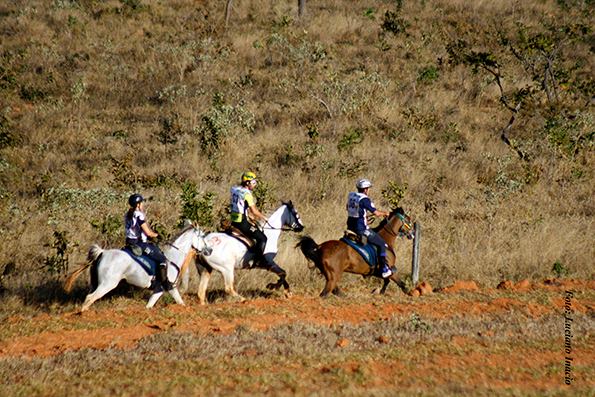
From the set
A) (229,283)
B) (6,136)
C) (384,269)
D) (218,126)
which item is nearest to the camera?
(229,283)

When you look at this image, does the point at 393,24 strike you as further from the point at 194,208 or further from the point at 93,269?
the point at 93,269

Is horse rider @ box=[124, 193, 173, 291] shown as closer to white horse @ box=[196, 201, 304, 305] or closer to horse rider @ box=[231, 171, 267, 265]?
white horse @ box=[196, 201, 304, 305]

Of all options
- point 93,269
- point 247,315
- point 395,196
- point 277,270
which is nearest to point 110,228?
point 93,269

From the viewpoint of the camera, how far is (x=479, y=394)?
7.85m

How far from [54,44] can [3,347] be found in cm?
3307

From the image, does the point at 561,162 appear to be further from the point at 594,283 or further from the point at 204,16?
the point at 204,16

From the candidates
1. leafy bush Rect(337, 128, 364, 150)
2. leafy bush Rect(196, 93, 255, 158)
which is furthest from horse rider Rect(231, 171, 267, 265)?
leafy bush Rect(337, 128, 364, 150)

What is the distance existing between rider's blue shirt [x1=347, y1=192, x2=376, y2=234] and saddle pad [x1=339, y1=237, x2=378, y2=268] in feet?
0.97

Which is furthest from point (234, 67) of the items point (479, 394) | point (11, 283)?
point (479, 394)

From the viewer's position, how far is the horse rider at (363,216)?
45.3 feet

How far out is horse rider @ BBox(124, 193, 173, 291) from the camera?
12422mm

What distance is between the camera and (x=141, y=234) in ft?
41.5

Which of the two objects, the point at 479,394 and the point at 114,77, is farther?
the point at 114,77

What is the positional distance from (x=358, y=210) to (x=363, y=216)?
170 millimetres
